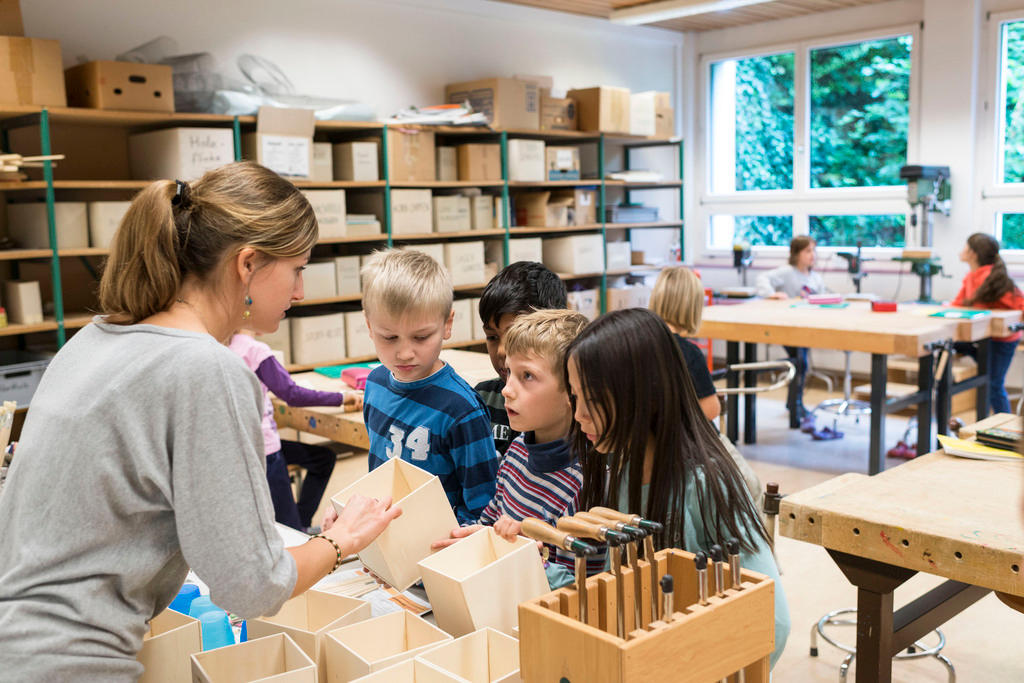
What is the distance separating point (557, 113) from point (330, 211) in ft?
6.97

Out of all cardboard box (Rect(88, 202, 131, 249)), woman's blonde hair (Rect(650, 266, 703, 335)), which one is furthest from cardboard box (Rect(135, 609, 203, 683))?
cardboard box (Rect(88, 202, 131, 249))

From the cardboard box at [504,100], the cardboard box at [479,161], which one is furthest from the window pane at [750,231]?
the cardboard box at [479,161]

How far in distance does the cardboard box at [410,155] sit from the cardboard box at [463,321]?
80 centimetres

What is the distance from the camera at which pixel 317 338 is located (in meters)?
5.03

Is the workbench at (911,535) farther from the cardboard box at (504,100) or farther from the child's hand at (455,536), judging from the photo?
the cardboard box at (504,100)

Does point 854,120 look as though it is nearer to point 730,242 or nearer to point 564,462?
point 730,242

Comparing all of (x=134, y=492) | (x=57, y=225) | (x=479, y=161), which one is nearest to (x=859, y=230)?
(x=479, y=161)

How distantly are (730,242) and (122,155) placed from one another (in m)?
5.22

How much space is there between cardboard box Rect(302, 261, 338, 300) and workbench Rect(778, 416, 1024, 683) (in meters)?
3.58

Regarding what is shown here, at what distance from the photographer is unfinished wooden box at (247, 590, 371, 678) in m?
1.34

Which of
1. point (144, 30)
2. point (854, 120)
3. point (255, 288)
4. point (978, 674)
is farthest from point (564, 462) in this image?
point (854, 120)

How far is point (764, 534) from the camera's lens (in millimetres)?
1372

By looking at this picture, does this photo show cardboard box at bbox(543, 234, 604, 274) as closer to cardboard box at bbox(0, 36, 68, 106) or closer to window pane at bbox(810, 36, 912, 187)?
window pane at bbox(810, 36, 912, 187)

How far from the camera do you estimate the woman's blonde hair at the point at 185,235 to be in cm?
113
